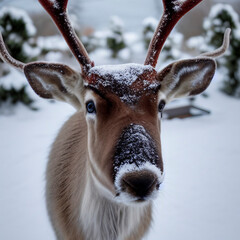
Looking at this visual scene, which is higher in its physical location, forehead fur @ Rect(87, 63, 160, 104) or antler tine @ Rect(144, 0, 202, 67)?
antler tine @ Rect(144, 0, 202, 67)

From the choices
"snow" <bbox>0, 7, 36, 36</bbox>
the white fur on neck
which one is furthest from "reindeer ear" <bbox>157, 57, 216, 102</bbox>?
"snow" <bbox>0, 7, 36, 36</bbox>

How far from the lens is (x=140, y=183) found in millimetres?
1322

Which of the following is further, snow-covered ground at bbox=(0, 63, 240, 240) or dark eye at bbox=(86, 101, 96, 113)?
snow-covered ground at bbox=(0, 63, 240, 240)

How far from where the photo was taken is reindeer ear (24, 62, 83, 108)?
1.79 metres

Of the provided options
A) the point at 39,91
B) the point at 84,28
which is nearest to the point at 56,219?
the point at 39,91

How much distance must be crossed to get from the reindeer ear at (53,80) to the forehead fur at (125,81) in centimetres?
19

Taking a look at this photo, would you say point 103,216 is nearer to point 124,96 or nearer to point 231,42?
point 124,96

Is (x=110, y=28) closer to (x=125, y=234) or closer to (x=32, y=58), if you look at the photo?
(x=32, y=58)

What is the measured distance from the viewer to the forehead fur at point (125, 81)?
160 centimetres

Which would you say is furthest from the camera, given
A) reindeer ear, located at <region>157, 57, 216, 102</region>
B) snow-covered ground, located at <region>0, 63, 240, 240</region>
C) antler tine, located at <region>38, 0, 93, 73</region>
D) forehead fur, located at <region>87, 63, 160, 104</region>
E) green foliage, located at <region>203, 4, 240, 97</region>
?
green foliage, located at <region>203, 4, 240, 97</region>

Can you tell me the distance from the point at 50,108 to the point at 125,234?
5851 millimetres

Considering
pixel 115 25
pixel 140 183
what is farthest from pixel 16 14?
pixel 140 183

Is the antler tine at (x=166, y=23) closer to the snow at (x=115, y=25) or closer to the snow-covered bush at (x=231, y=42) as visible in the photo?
the snow-covered bush at (x=231, y=42)

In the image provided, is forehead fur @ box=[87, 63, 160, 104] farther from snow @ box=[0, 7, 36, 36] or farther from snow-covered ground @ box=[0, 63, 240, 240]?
snow @ box=[0, 7, 36, 36]
